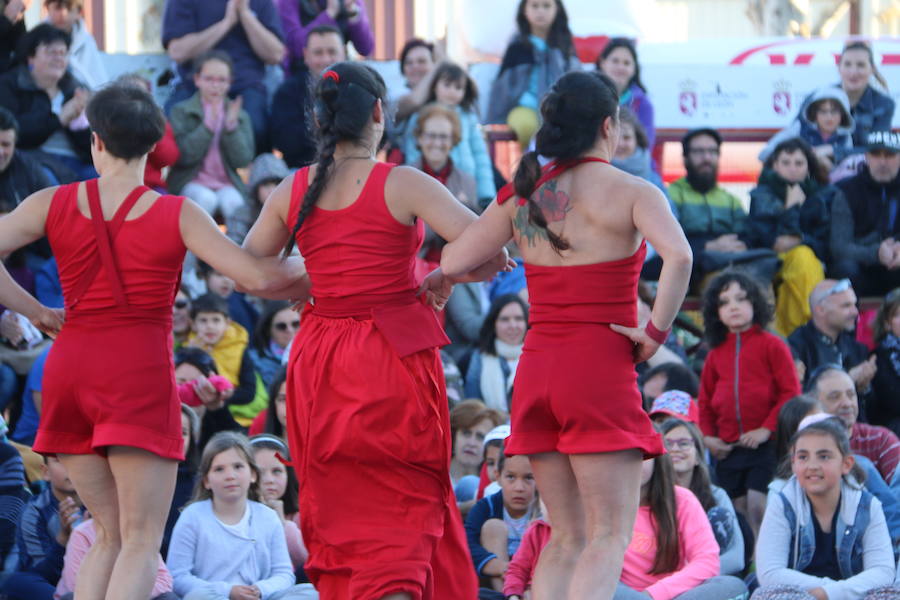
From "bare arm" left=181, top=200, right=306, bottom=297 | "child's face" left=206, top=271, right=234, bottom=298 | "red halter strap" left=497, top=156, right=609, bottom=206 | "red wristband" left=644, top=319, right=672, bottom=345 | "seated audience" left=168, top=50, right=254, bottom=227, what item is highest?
"seated audience" left=168, top=50, right=254, bottom=227

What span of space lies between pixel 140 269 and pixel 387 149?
538 cm

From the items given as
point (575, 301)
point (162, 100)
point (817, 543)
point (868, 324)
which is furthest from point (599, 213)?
point (162, 100)

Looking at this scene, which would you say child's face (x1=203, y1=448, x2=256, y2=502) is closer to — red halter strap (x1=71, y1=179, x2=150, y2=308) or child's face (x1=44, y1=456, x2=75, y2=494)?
child's face (x1=44, y1=456, x2=75, y2=494)

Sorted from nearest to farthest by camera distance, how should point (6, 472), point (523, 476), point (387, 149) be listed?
1. point (6, 472)
2. point (523, 476)
3. point (387, 149)

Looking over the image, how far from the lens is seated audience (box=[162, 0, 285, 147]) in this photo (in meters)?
9.81

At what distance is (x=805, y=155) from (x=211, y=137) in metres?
3.81

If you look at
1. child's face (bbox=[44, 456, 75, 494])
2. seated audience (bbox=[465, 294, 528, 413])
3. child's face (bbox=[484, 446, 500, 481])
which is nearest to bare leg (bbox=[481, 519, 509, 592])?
child's face (bbox=[484, 446, 500, 481])

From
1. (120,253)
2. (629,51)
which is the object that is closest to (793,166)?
(629,51)

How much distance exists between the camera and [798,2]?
2539 centimetres

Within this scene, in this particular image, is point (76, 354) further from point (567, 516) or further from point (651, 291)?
point (651, 291)

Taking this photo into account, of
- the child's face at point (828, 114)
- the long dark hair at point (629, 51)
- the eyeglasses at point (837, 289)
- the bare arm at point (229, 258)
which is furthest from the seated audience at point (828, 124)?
the bare arm at point (229, 258)

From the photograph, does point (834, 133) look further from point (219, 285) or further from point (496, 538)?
point (496, 538)

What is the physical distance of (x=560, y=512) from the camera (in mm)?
4555

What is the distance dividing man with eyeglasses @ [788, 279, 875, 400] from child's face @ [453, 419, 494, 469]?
2.19 meters
